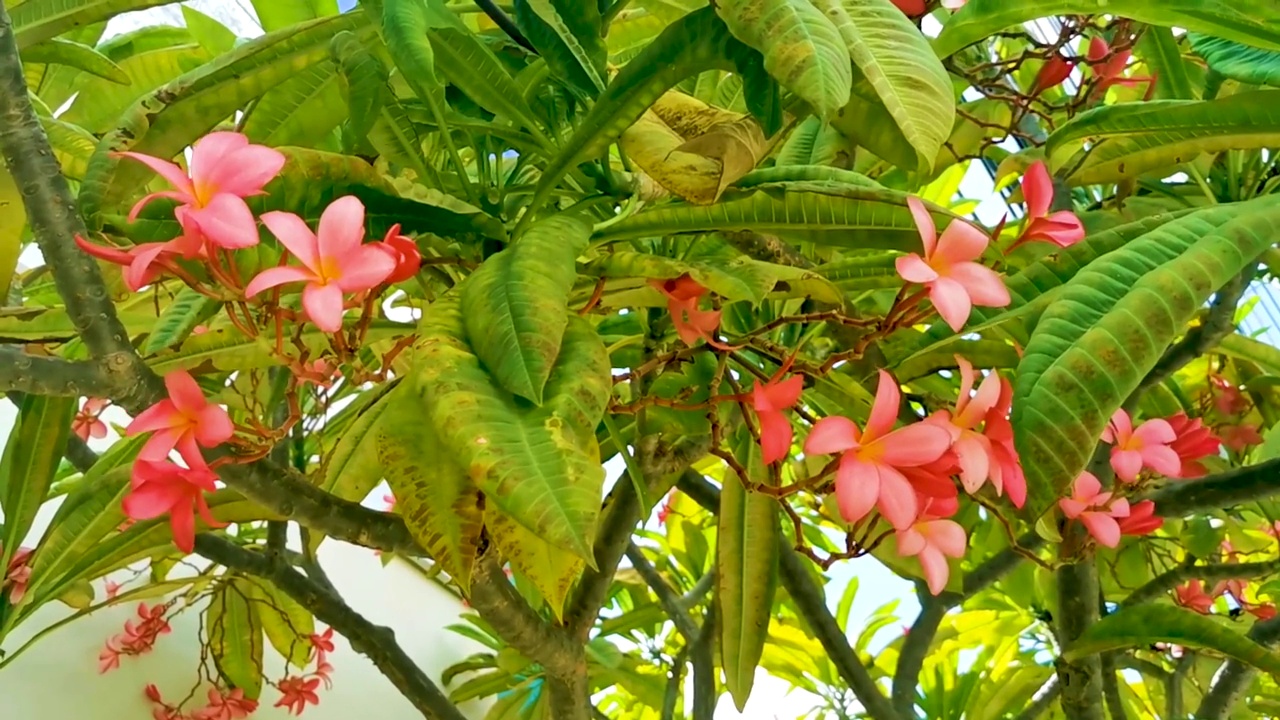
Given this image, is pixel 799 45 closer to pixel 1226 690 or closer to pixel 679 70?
pixel 679 70

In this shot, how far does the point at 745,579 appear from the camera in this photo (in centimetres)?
64

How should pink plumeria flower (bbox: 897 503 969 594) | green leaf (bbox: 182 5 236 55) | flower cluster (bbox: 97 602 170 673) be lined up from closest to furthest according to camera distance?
pink plumeria flower (bbox: 897 503 969 594) < green leaf (bbox: 182 5 236 55) < flower cluster (bbox: 97 602 170 673)

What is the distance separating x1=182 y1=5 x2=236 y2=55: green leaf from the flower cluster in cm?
63

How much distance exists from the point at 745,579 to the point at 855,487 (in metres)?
0.29

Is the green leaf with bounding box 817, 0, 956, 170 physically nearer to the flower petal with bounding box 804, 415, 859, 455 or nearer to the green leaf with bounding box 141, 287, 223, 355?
the flower petal with bounding box 804, 415, 859, 455

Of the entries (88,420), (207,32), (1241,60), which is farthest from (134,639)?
(1241,60)

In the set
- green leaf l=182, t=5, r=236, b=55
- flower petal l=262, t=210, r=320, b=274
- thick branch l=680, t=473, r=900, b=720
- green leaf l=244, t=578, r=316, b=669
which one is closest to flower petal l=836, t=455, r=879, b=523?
flower petal l=262, t=210, r=320, b=274

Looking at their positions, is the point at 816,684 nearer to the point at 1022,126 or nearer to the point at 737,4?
the point at 1022,126

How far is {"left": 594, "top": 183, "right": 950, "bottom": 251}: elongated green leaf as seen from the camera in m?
0.41

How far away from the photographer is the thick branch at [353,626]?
2.57ft

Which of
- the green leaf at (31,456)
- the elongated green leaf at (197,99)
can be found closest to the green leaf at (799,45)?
the elongated green leaf at (197,99)

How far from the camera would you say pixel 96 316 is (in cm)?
38

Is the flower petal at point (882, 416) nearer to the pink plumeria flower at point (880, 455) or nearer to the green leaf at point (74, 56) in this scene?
the pink plumeria flower at point (880, 455)

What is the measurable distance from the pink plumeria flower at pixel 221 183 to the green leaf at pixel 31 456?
30 centimetres
